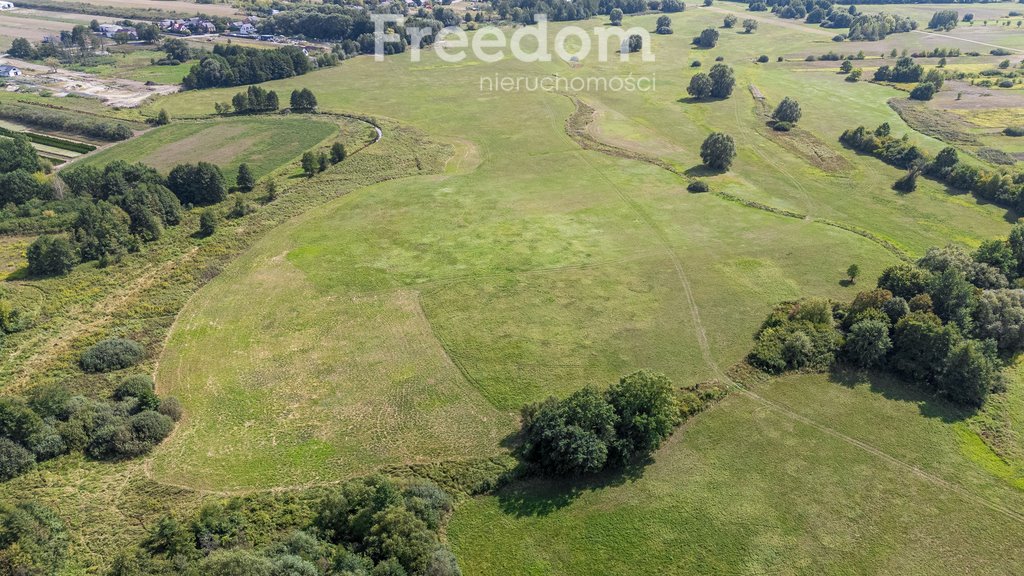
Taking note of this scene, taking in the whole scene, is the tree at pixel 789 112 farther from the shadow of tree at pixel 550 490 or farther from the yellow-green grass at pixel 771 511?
the shadow of tree at pixel 550 490

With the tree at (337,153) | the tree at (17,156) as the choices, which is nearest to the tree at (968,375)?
the tree at (337,153)

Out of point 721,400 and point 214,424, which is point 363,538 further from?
point 721,400

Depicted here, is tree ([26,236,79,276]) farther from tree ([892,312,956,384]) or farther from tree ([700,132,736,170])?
tree ([700,132,736,170])

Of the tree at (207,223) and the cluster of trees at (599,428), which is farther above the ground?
the tree at (207,223)

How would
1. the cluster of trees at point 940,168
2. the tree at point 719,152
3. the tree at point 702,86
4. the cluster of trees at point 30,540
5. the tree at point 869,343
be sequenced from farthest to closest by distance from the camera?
1. the tree at point 702,86
2. the tree at point 719,152
3. the cluster of trees at point 940,168
4. the tree at point 869,343
5. the cluster of trees at point 30,540

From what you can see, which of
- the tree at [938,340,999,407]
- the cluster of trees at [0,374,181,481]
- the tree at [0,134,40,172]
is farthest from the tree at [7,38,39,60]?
the tree at [938,340,999,407]
